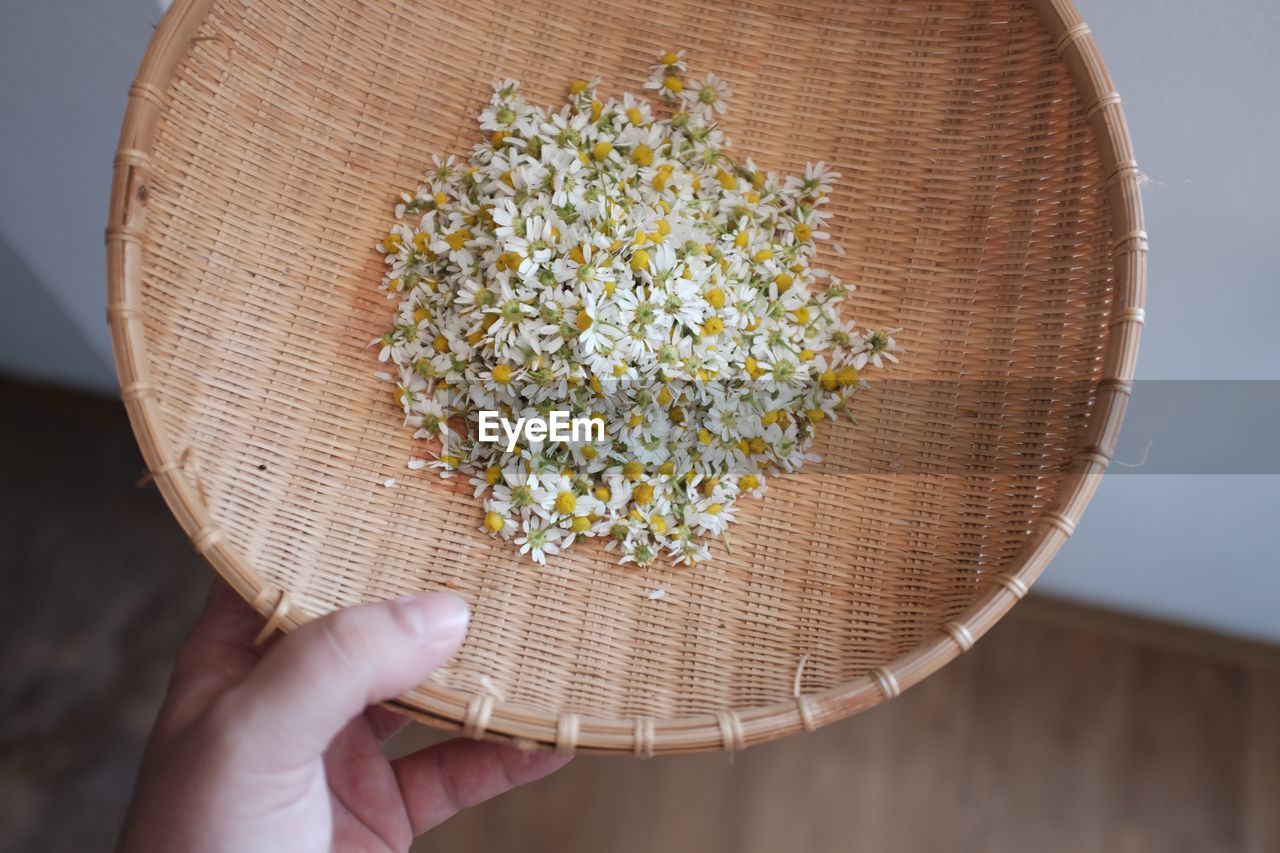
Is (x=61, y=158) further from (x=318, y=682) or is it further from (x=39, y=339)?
(x=318, y=682)

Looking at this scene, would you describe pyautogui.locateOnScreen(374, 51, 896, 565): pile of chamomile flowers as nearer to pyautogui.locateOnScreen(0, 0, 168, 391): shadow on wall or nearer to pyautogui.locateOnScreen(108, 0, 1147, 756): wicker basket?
pyautogui.locateOnScreen(108, 0, 1147, 756): wicker basket

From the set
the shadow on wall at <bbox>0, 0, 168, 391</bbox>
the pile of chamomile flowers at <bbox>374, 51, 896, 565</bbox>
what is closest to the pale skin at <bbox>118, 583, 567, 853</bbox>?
the pile of chamomile flowers at <bbox>374, 51, 896, 565</bbox>

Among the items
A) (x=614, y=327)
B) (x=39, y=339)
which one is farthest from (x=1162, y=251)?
(x=39, y=339)

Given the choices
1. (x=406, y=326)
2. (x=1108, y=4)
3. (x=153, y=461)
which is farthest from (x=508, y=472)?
(x=1108, y=4)

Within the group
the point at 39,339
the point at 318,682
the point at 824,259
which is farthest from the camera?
the point at 39,339

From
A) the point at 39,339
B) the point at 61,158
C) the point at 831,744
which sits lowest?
the point at 831,744
